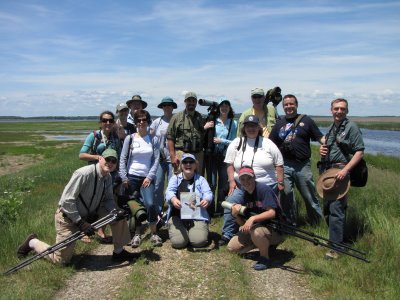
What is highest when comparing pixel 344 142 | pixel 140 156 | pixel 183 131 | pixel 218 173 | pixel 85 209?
pixel 183 131

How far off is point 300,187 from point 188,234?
2032 millimetres

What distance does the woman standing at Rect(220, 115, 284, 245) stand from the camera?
5828 mm

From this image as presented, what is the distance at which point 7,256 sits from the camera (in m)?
5.47

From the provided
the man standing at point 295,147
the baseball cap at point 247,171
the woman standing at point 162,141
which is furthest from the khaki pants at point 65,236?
the man standing at point 295,147

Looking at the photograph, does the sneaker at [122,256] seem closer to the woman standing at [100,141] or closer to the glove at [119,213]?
the glove at [119,213]

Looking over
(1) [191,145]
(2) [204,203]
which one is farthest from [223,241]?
(1) [191,145]

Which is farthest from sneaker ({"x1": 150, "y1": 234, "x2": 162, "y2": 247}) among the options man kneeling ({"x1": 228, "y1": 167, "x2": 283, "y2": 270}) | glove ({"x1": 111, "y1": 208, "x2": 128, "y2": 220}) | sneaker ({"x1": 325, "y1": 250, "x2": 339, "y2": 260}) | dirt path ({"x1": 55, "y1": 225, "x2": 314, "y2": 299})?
sneaker ({"x1": 325, "y1": 250, "x2": 339, "y2": 260})

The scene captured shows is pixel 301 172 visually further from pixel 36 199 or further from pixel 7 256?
pixel 36 199

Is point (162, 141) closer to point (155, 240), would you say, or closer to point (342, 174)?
point (155, 240)

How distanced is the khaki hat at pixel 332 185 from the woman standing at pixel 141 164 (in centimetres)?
273


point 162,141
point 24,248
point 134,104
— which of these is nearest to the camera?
point 24,248

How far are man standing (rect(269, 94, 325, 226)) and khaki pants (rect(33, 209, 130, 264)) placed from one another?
268 centimetres

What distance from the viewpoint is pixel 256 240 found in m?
5.43

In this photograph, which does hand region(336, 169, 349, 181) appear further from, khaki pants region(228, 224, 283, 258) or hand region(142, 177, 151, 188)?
hand region(142, 177, 151, 188)
